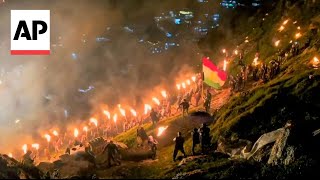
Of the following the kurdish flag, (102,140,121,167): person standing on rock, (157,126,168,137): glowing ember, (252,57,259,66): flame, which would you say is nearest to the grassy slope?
(157,126,168,137): glowing ember

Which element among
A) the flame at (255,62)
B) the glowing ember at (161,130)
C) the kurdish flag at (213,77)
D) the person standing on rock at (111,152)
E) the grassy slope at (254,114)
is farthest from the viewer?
the flame at (255,62)

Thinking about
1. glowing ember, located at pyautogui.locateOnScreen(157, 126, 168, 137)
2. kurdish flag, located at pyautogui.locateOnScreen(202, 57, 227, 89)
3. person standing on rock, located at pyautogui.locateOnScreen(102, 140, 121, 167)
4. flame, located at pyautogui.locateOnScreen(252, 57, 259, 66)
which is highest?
flame, located at pyautogui.locateOnScreen(252, 57, 259, 66)

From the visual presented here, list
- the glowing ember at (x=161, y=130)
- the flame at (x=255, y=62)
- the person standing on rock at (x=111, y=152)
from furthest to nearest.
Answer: the flame at (x=255, y=62) → the glowing ember at (x=161, y=130) → the person standing on rock at (x=111, y=152)

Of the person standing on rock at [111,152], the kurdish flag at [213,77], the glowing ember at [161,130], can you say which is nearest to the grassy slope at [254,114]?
the glowing ember at [161,130]

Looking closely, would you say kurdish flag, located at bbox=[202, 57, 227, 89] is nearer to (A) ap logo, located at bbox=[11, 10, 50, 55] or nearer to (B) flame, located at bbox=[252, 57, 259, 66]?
(B) flame, located at bbox=[252, 57, 259, 66]

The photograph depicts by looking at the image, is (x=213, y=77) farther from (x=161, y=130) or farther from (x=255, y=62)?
(x=161, y=130)

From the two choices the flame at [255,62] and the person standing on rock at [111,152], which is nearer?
the person standing on rock at [111,152]

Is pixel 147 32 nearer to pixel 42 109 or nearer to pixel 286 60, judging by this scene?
pixel 42 109

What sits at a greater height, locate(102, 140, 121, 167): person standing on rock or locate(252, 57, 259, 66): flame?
locate(252, 57, 259, 66): flame

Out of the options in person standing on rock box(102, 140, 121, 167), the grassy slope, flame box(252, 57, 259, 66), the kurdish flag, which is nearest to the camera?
the grassy slope

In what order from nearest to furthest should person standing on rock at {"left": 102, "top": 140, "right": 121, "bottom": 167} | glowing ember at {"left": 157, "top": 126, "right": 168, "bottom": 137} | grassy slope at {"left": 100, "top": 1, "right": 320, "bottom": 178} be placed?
grassy slope at {"left": 100, "top": 1, "right": 320, "bottom": 178}, person standing on rock at {"left": 102, "top": 140, "right": 121, "bottom": 167}, glowing ember at {"left": 157, "top": 126, "right": 168, "bottom": 137}

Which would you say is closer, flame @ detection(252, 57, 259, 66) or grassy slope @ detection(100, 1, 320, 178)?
grassy slope @ detection(100, 1, 320, 178)

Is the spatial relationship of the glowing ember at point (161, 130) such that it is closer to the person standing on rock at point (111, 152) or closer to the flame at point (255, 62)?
the person standing on rock at point (111, 152)

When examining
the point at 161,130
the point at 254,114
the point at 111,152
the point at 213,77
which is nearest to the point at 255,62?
the point at 213,77
